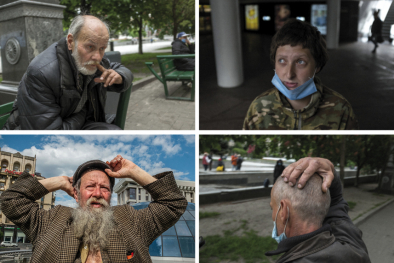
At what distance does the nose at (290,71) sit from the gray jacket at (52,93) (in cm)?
138

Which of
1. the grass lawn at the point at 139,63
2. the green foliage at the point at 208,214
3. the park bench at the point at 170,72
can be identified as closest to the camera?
the grass lawn at the point at 139,63

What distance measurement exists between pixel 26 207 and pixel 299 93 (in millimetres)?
2137

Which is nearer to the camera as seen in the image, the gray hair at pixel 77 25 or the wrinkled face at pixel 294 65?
the wrinkled face at pixel 294 65

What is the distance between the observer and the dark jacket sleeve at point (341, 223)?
173 centimetres

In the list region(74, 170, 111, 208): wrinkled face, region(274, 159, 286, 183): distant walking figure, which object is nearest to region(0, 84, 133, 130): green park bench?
region(74, 170, 111, 208): wrinkled face

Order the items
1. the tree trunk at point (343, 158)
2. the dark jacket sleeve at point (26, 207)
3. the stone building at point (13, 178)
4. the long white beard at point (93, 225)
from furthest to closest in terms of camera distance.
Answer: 1. the tree trunk at point (343, 158)
2. the stone building at point (13, 178)
3. the long white beard at point (93, 225)
4. the dark jacket sleeve at point (26, 207)

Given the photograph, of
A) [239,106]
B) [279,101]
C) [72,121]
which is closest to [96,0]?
[72,121]

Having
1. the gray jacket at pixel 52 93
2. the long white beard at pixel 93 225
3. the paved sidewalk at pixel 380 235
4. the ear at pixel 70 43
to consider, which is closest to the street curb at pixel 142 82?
the gray jacket at pixel 52 93

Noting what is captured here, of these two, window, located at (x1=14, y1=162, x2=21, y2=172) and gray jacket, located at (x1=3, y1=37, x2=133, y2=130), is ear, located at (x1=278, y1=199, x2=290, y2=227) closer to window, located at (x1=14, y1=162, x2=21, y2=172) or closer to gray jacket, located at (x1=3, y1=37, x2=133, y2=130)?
gray jacket, located at (x1=3, y1=37, x2=133, y2=130)

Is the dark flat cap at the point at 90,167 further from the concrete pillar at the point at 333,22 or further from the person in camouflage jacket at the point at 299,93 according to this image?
the concrete pillar at the point at 333,22

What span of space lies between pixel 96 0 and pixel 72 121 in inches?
42.1

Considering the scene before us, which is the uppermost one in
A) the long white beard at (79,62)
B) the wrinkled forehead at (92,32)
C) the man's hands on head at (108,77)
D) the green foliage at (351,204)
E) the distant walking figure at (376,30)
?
the distant walking figure at (376,30)

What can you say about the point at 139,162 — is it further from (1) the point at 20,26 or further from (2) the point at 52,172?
(1) the point at 20,26

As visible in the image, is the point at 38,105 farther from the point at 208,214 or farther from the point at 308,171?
the point at 208,214
